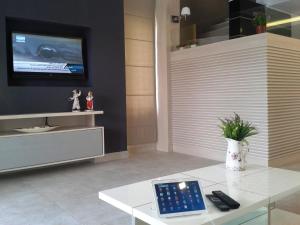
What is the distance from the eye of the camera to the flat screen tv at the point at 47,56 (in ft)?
13.0

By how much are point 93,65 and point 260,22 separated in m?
2.68

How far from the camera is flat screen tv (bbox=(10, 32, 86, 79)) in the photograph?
397 centimetres

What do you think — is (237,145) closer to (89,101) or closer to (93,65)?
(89,101)

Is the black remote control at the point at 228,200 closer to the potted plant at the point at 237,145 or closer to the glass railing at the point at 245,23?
the potted plant at the point at 237,145

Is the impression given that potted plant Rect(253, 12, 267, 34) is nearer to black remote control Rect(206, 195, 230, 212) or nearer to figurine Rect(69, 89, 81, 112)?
figurine Rect(69, 89, 81, 112)

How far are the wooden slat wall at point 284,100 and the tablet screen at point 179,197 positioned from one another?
2898 mm

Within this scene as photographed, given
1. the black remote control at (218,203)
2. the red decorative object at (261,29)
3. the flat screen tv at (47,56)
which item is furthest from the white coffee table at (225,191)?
the flat screen tv at (47,56)

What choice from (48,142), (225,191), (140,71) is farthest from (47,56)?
(225,191)

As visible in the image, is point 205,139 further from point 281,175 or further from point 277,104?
point 281,175

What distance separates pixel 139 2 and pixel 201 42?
1.59 metres

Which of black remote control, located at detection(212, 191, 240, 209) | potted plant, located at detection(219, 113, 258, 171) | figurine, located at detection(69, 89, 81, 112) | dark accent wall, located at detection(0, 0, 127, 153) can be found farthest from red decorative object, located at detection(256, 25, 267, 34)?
black remote control, located at detection(212, 191, 240, 209)

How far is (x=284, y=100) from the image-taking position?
4.05m

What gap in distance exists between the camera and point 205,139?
15.5 ft

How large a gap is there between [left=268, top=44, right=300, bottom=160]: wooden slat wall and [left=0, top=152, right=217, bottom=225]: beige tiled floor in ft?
3.48
